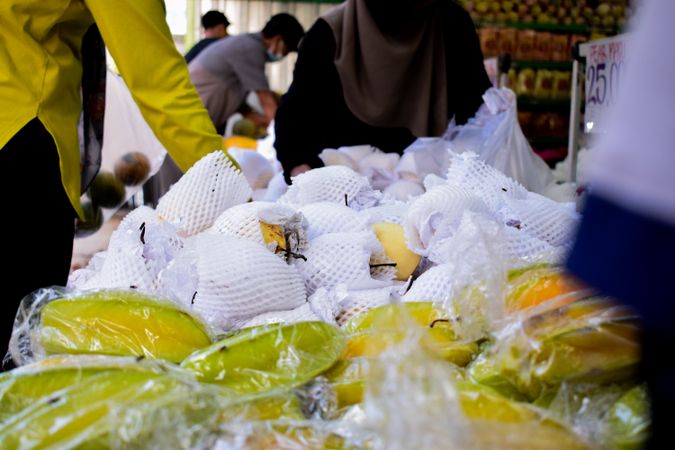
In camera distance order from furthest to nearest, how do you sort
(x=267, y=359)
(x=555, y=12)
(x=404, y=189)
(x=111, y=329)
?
(x=555, y=12)
(x=404, y=189)
(x=111, y=329)
(x=267, y=359)

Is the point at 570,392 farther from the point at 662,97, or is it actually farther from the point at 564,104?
the point at 564,104

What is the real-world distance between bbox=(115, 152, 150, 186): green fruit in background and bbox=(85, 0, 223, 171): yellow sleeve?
1.35 m

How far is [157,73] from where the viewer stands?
6.45 feet

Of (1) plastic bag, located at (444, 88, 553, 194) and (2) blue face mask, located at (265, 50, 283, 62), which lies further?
(2) blue face mask, located at (265, 50, 283, 62)

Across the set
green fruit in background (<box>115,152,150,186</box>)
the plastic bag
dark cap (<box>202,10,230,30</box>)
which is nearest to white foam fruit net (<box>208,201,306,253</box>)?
the plastic bag

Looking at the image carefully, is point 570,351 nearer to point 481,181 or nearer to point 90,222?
point 481,181

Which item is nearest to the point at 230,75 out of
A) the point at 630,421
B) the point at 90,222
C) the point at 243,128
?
the point at 243,128

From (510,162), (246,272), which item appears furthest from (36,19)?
(510,162)

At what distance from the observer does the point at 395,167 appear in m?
3.01

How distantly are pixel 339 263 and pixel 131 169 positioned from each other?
2039 millimetres

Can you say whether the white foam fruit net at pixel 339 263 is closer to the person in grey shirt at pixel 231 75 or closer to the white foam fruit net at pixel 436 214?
the white foam fruit net at pixel 436 214

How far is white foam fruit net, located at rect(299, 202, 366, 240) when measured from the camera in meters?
1.71

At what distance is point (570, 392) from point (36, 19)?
5.06ft

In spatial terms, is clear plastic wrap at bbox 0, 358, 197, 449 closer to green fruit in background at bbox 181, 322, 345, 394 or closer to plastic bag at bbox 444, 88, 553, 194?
green fruit in background at bbox 181, 322, 345, 394
